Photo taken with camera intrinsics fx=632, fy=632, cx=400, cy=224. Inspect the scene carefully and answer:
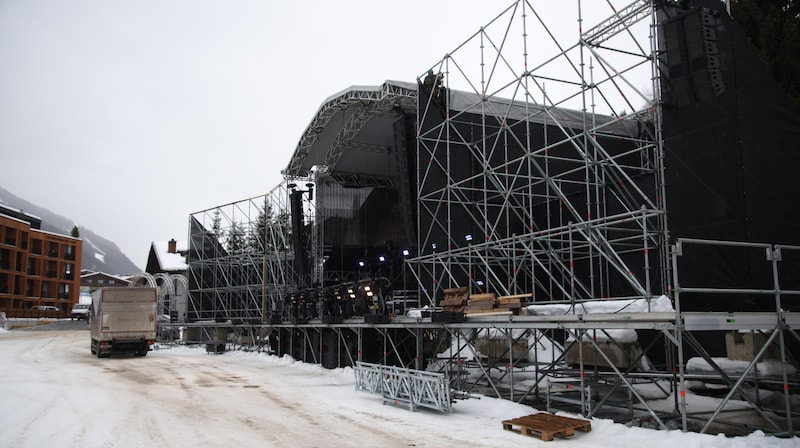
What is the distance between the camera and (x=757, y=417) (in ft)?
37.6

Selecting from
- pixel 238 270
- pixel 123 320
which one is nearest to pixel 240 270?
pixel 238 270

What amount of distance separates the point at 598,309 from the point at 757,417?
3.47 m

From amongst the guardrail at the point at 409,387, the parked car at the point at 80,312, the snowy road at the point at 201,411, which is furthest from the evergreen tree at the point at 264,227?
the parked car at the point at 80,312

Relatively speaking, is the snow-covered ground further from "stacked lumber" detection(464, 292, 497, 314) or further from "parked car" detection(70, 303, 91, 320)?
"parked car" detection(70, 303, 91, 320)

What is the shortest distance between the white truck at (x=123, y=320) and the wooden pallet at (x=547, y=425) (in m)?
20.6

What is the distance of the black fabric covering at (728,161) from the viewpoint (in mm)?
12664

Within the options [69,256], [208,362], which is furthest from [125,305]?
[69,256]

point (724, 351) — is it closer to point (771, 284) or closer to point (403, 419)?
point (771, 284)

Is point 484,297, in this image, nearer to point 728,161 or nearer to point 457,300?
point 457,300

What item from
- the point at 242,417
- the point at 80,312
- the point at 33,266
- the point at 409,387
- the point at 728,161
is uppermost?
the point at 33,266

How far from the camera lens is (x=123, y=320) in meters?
26.7

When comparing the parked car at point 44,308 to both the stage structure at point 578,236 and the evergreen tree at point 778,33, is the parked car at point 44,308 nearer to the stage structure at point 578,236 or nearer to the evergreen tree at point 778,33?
the stage structure at point 578,236

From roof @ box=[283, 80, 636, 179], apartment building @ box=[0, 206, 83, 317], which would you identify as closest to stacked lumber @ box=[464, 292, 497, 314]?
roof @ box=[283, 80, 636, 179]

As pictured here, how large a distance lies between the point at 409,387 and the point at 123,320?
712 inches
